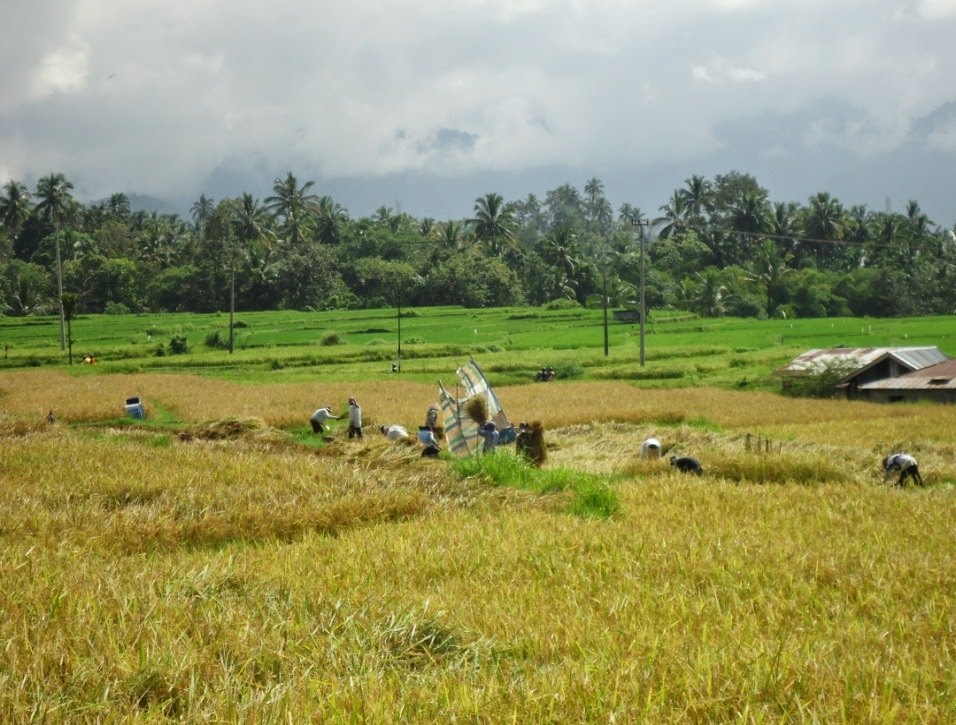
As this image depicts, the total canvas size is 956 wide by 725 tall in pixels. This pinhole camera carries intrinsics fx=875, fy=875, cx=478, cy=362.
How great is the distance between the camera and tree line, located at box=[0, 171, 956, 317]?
180 ft

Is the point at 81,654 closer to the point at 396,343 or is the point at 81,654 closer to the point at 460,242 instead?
the point at 396,343

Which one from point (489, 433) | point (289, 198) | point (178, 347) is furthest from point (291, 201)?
point (489, 433)

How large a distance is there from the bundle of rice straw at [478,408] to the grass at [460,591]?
317cm

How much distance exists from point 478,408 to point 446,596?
10076 mm

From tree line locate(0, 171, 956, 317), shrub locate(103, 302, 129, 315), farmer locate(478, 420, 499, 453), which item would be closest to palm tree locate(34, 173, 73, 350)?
tree line locate(0, 171, 956, 317)

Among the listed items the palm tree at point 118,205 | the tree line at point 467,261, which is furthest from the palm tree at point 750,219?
the palm tree at point 118,205

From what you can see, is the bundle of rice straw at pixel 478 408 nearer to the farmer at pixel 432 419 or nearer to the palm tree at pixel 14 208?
the farmer at pixel 432 419

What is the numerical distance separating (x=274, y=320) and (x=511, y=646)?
153 feet

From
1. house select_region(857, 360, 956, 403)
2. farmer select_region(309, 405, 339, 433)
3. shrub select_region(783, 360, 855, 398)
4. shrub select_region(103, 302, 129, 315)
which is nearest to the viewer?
farmer select_region(309, 405, 339, 433)

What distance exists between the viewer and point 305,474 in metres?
9.13

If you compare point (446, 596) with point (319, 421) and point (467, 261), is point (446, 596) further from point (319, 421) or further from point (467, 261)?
point (467, 261)

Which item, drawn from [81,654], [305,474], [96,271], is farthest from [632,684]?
[96,271]

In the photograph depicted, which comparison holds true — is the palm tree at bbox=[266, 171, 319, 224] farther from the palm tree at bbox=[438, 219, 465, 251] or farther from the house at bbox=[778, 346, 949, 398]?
the house at bbox=[778, 346, 949, 398]

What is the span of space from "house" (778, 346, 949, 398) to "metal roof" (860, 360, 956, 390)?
1.30 feet
